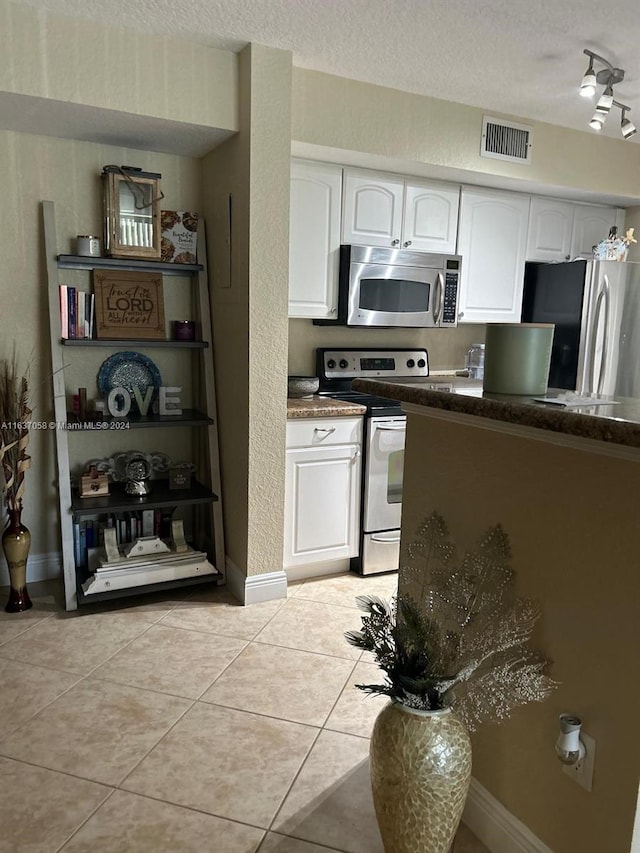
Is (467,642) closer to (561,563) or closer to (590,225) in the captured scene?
(561,563)

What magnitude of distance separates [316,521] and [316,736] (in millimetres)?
1279

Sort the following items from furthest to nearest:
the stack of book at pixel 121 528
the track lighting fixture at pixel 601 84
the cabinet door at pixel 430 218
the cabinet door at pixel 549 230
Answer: the cabinet door at pixel 549 230 → the cabinet door at pixel 430 218 → the stack of book at pixel 121 528 → the track lighting fixture at pixel 601 84

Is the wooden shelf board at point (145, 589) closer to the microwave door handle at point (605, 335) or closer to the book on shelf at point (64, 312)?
the book on shelf at point (64, 312)

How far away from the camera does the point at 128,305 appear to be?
10.5ft

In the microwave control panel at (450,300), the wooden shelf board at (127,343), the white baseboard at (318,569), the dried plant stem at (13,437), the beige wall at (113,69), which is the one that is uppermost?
the beige wall at (113,69)

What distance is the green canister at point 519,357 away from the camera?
1.53m

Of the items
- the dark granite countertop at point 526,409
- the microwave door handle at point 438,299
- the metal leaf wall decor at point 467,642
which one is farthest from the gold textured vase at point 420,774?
the microwave door handle at point 438,299

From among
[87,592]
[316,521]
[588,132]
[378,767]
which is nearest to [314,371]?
[316,521]

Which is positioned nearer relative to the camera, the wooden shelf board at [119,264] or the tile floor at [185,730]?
the tile floor at [185,730]

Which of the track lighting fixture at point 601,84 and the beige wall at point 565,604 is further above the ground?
the track lighting fixture at point 601,84

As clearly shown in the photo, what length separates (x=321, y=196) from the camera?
3375 mm

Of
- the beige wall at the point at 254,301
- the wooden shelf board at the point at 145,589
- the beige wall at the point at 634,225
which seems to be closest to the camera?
the beige wall at the point at 254,301

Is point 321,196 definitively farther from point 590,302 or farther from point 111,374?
point 590,302

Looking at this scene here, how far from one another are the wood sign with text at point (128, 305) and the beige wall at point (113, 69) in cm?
81
